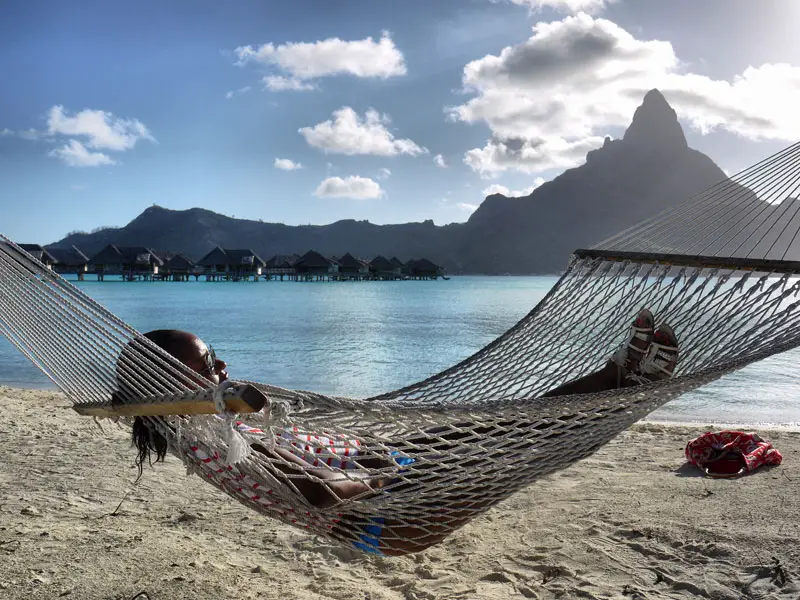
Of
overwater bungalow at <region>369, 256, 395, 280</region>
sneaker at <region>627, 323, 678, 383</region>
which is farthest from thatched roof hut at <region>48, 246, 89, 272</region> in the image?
sneaker at <region>627, 323, 678, 383</region>

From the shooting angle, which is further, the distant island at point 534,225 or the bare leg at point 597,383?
the distant island at point 534,225

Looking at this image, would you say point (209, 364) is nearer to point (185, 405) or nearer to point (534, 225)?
point (185, 405)

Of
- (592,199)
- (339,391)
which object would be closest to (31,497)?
(339,391)

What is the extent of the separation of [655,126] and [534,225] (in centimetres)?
2001

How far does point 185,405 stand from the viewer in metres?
0.94

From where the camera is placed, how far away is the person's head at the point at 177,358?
1.16 m

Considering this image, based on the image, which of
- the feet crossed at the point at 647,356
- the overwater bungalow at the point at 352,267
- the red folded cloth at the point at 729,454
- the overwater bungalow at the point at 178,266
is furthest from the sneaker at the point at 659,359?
the overwater bungalow at the point at 352,267

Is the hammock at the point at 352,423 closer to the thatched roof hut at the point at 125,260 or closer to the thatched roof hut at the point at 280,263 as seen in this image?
the thatched roof hut at the point at 125,260

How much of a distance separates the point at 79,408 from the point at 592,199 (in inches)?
2676

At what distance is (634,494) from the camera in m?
2.20

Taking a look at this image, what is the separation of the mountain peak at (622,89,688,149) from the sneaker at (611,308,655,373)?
250 ft

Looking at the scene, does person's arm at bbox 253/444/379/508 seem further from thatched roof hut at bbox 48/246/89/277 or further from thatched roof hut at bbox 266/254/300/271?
thatched roof hut at bbox 266/254/300/271

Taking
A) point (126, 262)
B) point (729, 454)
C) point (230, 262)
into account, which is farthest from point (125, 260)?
point (729, 454)

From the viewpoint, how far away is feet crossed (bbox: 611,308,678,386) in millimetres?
1676
